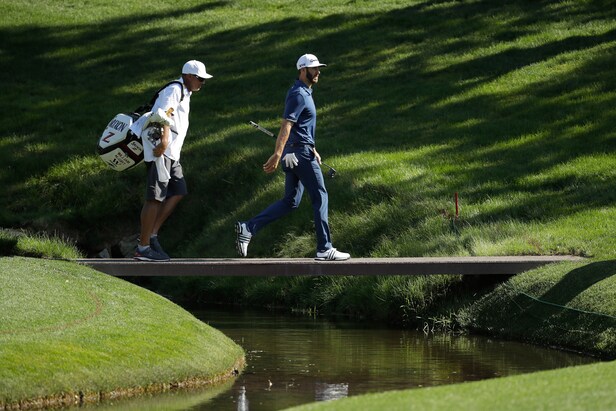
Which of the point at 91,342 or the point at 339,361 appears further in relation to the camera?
the point at 339,361

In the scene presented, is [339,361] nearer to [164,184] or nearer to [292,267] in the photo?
[292,267]

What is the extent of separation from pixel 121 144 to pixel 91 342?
4034 mm

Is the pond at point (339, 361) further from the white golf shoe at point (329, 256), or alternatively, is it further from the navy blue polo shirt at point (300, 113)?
the navy blue polo shirt at point (300, 113)

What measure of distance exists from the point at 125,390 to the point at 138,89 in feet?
70.7

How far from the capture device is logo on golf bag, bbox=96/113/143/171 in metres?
15.8

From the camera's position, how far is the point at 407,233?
66.8ft

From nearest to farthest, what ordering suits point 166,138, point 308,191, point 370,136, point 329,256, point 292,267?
point 166,138 < point 308,191 < point 292,267 < point 329,256 < point 370,136

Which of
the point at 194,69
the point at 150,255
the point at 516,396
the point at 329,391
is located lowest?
the point at 329,391

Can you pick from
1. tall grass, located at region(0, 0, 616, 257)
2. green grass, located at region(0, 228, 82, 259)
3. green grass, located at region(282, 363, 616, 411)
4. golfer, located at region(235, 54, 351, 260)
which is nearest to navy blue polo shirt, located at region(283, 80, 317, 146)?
golfer, located at region(235, 54, 351, 260)

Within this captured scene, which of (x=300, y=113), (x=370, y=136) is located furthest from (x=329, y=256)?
(x=370, y=136)

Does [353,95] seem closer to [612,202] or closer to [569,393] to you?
[612,202]

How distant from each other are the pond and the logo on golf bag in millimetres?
2633

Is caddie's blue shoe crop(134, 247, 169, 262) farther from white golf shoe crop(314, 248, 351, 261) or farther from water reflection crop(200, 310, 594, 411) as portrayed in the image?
white golf shoe crop(314, 248, 351, 261)

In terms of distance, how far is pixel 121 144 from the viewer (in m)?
15.9
